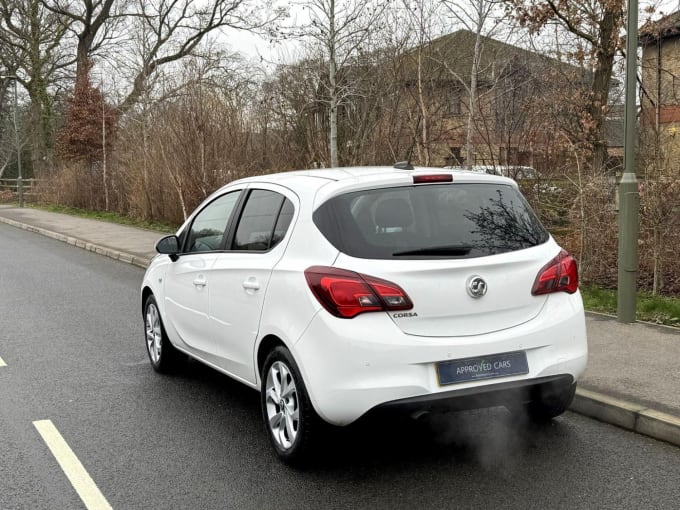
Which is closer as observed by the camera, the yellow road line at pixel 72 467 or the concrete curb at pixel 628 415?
the yellow road line at pixel 72 467

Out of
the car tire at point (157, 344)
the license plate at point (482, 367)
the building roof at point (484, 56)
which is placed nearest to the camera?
the license plate at point (482, 367)

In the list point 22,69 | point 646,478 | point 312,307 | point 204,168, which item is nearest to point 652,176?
point 646,478

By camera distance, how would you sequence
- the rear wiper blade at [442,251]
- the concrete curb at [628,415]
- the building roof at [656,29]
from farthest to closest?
the building roof at [656,29] < the concrete curb at [628,415] < the rear wiper blade at [442,251]

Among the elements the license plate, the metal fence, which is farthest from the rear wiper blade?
the metal fence

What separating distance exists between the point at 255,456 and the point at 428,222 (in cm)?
169

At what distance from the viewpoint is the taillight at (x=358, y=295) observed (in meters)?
4.00

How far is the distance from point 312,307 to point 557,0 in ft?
39.7

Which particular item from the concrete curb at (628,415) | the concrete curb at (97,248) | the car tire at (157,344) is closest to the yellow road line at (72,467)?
the car tire at (157,344)

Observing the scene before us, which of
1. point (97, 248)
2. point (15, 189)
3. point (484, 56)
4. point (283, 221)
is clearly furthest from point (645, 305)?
point (15, 189)

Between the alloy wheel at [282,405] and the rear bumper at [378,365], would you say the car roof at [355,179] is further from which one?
the alloy wheel at [282,405]

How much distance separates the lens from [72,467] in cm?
442

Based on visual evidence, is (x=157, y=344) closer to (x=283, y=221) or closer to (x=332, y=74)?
(x=283, y=221)

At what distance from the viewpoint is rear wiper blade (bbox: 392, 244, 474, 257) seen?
4.19 metres

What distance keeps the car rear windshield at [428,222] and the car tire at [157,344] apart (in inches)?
104
